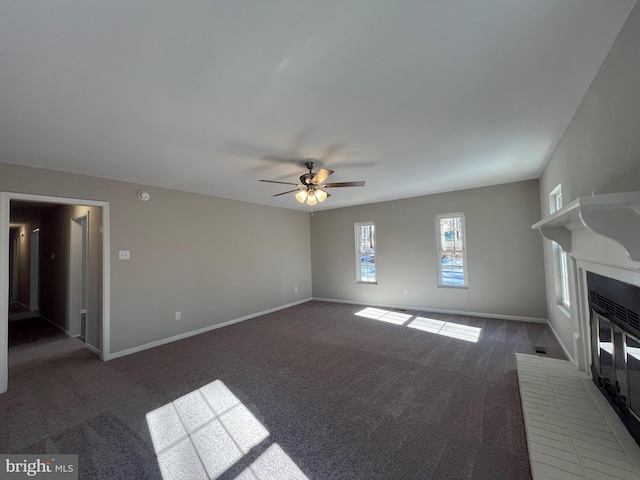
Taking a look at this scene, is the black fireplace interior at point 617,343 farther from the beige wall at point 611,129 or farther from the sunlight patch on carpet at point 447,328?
the sunlight patch on carpet at point 447,328

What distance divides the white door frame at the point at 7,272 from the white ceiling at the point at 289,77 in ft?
1.58

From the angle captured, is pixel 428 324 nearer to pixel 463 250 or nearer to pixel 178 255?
pixel 463 250

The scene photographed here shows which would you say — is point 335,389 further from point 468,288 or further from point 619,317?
point 468,288

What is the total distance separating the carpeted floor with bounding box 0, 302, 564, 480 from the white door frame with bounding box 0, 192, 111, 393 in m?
0.25

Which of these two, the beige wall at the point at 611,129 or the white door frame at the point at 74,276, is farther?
the white door frame at the point at 74,276

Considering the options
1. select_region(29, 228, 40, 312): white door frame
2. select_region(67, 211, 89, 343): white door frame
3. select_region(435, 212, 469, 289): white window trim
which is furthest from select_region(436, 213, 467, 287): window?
select_region(29, 228, 40, 312): white door frame

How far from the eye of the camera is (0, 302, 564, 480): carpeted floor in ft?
5.64

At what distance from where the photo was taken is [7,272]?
2803mm

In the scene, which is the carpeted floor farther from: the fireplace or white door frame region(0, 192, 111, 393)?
the fireplace

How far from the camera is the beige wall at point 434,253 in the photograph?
177 inches

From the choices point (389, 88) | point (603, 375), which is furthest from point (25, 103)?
point (603, 375)

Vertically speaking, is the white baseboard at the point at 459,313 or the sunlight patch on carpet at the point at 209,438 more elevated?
the white baseboard at the point at 459,313

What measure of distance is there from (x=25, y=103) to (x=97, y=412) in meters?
2.57

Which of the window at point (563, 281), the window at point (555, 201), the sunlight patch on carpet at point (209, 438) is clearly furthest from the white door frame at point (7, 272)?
the window at point (563, 281)
